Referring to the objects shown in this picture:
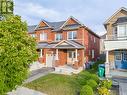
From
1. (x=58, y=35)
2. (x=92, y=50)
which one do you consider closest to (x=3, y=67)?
(x=58, y=35)

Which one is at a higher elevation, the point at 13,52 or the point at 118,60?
the point at 13,52

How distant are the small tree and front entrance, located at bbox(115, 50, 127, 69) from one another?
1725 cm

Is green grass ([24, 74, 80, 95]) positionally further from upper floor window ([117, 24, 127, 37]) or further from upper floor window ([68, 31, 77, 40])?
upper floor window ([68, 31, 77, 40])

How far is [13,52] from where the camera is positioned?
1089 cm

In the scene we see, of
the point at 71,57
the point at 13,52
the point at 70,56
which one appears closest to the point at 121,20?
the point at 71,57

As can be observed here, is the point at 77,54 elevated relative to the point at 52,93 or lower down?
elevated

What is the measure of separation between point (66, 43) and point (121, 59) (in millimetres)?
9052

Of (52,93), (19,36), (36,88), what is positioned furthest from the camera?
(36,88)

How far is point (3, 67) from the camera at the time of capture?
10.9 meters

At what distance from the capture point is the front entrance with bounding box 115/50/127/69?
2539cm

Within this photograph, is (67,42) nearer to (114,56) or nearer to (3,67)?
(114,56)

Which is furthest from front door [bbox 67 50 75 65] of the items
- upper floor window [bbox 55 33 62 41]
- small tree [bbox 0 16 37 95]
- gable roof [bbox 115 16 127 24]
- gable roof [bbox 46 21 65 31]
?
small tree [bbox 0 16 37 95]

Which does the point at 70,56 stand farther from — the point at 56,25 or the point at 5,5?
the point at 5,5

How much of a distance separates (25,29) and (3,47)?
223cm
